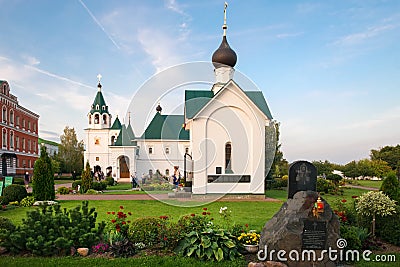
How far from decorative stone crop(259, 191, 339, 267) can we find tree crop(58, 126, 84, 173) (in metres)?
53.2

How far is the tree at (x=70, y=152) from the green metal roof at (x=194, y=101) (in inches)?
1492

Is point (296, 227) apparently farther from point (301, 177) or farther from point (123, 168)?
point (123, 168)

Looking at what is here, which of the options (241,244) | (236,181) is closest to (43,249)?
(241,244)

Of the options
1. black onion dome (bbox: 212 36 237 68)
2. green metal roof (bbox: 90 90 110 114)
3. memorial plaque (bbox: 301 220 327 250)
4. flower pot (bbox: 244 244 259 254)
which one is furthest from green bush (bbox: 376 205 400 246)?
green metal roof (bbox: 90 90 110 114)

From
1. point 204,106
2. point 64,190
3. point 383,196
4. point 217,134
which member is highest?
point 204,106

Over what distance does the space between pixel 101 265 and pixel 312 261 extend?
4.32 meters

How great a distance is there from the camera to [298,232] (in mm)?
6500

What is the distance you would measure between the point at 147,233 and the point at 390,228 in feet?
20.8

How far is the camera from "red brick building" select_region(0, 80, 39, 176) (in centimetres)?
3678

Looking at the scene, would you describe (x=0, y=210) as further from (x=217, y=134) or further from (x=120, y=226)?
(x=217, y=134)

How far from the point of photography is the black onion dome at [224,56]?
23609 mm

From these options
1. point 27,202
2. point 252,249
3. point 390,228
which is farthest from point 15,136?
point 390,228

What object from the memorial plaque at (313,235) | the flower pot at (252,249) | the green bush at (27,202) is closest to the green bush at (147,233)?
the flower pot at (252,249)

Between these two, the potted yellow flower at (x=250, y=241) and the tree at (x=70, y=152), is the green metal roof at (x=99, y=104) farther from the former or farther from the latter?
the potted yellow flower at (x=250, y=241)
